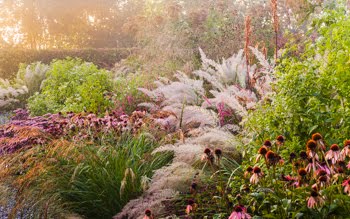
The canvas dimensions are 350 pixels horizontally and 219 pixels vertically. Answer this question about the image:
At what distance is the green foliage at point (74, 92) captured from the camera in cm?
705

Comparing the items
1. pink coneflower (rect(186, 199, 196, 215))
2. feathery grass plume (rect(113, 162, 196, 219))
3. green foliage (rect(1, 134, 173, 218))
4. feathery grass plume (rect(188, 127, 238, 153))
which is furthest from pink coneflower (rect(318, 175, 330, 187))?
green foliage (rect(1, 134, 173, 218))

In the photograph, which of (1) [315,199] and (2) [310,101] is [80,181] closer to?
(2) [310,101]

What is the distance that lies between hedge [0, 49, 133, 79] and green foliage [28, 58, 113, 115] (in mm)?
6137

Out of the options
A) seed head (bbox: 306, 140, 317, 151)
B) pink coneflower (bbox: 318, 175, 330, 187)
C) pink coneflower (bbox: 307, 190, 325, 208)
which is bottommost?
pink coneflower (bbox: 307, 190, 325, 208)

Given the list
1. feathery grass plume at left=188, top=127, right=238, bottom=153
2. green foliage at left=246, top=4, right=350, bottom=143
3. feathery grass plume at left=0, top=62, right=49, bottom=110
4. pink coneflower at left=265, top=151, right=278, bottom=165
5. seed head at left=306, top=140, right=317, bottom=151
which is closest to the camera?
seed head at left=306, top=140, right=317, bottom=151

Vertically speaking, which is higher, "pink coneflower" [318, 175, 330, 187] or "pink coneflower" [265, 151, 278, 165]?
"pink coneflower" [265, 151, 278, 165]

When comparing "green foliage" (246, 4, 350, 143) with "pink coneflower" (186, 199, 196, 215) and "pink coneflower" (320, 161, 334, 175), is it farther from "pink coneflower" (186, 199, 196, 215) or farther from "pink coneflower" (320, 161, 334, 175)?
"pink coneflower" (186, 199, 196, 215)

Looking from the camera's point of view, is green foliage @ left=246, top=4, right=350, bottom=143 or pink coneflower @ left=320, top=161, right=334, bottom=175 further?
green foliage @ left=246, top=4, right=350, bottom=143

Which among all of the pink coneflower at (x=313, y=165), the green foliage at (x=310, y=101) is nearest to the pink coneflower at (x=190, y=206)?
the pink coneflower at (x=313, y=165)

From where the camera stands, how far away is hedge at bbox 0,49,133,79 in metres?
15.4

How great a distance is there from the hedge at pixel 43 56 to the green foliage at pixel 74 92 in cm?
614

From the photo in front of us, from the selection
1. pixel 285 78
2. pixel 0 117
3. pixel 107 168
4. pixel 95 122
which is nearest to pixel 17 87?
pixel 0 117

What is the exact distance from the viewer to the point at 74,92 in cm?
809

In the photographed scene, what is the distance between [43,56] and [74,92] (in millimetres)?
8782
